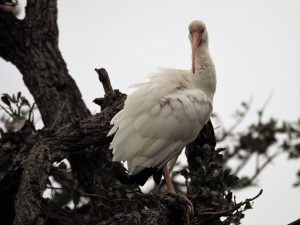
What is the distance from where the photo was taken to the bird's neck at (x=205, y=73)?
19.1 feet

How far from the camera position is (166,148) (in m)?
5.35

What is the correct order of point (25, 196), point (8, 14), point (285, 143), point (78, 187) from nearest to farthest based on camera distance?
point (25, 196) < point (78, 187) < point (8, 14) < point (285, 143)

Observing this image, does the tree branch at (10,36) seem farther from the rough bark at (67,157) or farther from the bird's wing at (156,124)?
the bird's wing at (156,124)

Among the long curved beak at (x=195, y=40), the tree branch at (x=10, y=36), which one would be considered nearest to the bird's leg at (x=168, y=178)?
the long curved beak at (x=195, y=40)

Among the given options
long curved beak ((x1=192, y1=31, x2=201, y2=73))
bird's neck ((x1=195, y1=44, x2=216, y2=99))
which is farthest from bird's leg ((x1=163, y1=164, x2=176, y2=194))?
long curved beak ((x1=192, y1=31, x2=201, y2=73))

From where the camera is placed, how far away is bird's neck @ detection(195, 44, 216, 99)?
229 inches

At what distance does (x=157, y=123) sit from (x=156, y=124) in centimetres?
1

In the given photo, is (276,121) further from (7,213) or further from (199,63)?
(7,213)

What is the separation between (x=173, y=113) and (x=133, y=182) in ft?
A: 2.38

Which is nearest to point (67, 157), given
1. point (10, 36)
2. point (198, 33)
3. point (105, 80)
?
point (105, 80)

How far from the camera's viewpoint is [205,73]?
5898mm

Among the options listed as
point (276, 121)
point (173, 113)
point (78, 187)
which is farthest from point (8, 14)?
point (276, 121)

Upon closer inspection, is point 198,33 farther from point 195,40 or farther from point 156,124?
point 156,124

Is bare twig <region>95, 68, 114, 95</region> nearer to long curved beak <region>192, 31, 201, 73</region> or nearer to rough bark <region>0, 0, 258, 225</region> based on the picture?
rough bark <region>0, 0, 258, 225</region>
